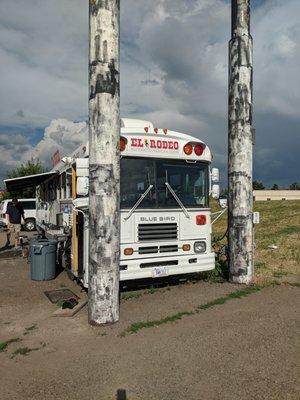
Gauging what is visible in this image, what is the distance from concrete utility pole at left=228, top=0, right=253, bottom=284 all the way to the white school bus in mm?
496

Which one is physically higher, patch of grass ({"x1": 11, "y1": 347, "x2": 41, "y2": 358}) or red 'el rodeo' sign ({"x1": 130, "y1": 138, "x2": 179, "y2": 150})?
red 'el rodeo' sign ({"x1": 130, "y1": 138, "x2": 179, "y2": 150})

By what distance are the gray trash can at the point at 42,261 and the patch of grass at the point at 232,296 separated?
164 inches

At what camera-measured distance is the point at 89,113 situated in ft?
19.9

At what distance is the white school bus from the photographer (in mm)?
7602

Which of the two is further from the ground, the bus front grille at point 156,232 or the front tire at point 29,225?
the bus front grille at point 156,232

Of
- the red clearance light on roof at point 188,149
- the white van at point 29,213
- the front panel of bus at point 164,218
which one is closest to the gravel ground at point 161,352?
the front panel of bus at point 164,218

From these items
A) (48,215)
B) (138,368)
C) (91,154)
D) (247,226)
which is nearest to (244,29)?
(247,226)

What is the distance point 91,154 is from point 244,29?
4.46m

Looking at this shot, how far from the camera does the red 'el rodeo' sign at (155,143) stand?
7.74 metres

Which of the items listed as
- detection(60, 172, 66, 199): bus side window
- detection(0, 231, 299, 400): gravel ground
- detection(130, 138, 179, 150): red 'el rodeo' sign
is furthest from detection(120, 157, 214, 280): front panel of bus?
detection(60, 172, 66, 199): bus side window

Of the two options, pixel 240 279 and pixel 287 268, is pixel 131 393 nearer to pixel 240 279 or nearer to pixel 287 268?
pixel 240 279

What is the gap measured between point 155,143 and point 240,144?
177cm

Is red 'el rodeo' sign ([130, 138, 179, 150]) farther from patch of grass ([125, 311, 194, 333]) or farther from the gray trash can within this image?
the gray trash can

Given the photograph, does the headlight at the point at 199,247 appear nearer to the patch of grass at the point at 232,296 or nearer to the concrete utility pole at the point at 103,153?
the patch of grass at the point at 232,296
